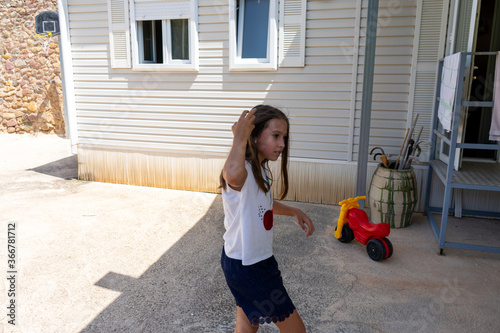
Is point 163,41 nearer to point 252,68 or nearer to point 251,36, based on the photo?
point 251,36

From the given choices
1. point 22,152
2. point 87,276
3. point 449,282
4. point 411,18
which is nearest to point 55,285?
point 87,276

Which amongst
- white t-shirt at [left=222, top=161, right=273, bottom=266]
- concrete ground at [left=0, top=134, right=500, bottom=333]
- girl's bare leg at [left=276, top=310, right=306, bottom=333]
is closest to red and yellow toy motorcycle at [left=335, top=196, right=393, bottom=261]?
concrete ground at [left=0, top=134, right=500, bottom=333]

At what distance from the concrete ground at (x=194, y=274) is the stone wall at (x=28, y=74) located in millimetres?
6047

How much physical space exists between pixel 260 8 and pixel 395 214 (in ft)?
10.5

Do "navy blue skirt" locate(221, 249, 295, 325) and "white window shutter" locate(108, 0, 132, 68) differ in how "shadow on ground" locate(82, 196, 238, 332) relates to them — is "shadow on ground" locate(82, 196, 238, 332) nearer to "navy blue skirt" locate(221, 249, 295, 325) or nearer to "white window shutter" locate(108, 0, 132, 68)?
"navy blue skirt" locate(221, 249, 295, 325)

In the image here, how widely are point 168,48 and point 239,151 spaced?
15.0 feet

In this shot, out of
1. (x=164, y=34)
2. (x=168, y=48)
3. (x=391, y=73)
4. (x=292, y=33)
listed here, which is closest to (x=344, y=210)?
(x=391, y=73)

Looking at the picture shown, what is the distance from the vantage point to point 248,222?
173 cm

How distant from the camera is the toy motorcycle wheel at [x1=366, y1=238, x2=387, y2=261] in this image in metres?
3.51

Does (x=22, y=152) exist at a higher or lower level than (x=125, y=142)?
lower

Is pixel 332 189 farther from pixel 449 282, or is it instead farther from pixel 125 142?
pixel 125 142

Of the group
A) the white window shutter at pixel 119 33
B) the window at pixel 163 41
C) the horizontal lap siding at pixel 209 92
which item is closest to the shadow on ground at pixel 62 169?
the horizontal lap siding at pixel 209 92

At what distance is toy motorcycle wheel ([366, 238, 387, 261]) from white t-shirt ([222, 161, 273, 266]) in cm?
205

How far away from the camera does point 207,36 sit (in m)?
5.43
